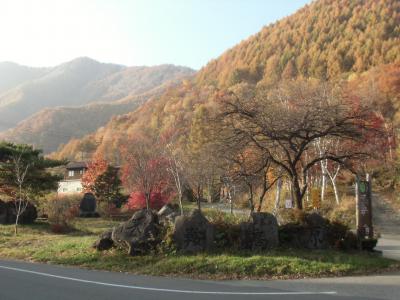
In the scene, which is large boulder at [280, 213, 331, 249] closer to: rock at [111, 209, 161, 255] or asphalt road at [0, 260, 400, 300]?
asphalt road at [0, 260, 400, 300]

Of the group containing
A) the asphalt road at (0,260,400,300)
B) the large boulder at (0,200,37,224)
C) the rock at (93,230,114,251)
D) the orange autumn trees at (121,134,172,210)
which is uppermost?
the orange autumn trees at (121,134,172,210)

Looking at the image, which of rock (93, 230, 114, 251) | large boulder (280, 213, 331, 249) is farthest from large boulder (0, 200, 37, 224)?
large boulder (280, 213, 331, 249)

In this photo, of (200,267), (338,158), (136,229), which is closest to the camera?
(200,267)

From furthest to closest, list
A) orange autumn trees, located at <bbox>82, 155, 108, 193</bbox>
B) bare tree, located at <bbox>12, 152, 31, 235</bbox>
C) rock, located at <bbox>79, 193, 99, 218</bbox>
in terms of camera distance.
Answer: orange autumn trees, located at <bbox>82, 155, 108, 193</bbox> < rock, located at <bbox>79, 193, 99, 218</bbox> < bare tree, located at <bbox>12, 152, 31, 235</bbox>

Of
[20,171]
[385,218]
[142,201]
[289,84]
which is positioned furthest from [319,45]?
[20,171]

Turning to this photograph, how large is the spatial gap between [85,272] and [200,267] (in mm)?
3296

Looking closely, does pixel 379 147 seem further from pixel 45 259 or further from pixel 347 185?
pixel 45 259

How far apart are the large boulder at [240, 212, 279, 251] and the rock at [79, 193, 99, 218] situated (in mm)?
26955

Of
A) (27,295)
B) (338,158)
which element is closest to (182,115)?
(338,158)

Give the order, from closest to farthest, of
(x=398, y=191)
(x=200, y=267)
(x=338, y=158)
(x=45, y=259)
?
1. (x=200, y=267)
2. (x=45, y=259)
3. (x=338, y=158)
4. (x=398, y=191)

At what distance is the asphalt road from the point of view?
8664 millimetres

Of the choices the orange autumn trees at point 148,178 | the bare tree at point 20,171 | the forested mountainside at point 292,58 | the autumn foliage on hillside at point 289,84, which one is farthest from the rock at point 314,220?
the forested mountainside at point 292,58

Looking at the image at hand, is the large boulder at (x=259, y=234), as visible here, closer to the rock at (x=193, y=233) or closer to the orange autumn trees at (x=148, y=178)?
the rock at (x=193, y=233)

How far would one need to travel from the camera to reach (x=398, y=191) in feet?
125
